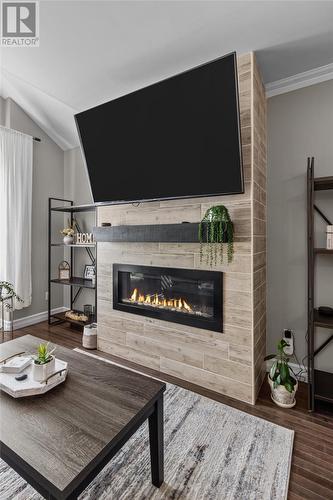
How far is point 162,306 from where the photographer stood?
2424 mm

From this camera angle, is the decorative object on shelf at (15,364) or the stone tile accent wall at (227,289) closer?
the decorative object on shelf at (15,364)

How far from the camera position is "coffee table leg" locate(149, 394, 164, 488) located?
127 centimetres

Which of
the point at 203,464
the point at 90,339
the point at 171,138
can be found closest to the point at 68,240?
the point at 90,339

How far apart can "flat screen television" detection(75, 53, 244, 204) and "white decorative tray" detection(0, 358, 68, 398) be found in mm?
1516

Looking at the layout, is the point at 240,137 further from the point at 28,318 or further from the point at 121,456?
the point at 28,318

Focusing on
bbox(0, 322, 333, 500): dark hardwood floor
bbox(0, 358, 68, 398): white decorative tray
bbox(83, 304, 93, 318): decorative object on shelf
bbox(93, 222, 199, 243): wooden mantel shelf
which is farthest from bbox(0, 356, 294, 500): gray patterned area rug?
bbox(83, 304, 93, 318): decorative object on shelf

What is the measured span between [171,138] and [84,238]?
6.68ft

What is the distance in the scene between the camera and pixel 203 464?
4.66 ft

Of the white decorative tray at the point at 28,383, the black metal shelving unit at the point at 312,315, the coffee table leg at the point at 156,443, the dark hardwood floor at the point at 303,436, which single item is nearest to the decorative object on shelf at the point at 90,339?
the dark hardwood floor at the point at 303,436

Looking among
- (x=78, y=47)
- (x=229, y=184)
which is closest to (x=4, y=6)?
(x=78, y=47)

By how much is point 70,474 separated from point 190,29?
2.57m

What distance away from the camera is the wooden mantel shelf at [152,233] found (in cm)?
203

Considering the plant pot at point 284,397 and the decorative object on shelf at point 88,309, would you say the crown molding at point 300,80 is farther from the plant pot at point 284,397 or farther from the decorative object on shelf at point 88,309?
the decorative object on shelf at point 88,309

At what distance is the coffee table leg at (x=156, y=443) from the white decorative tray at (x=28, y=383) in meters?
A: 0.50
